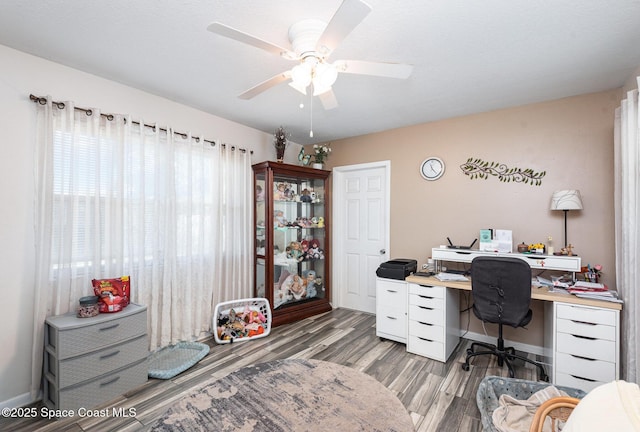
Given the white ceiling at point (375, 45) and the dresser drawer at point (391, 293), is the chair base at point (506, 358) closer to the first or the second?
the dresser drawer at point (391, 293)

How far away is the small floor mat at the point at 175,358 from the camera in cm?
240

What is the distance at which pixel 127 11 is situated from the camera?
1632mm

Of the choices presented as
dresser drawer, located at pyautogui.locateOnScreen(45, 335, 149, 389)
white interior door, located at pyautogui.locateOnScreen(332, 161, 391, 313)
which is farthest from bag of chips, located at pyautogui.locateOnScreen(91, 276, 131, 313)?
white interior door, located at pyautogui.locateOnScreen(332, 161, 391, 313)

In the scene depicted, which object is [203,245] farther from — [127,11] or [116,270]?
[127,11]

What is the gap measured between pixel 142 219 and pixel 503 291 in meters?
3.24

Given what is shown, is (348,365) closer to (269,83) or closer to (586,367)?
(586,367)

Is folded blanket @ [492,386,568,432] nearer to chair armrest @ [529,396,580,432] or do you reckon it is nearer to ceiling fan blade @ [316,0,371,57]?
chair armrest @ [529,396,580,432]

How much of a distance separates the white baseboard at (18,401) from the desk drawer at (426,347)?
313cm

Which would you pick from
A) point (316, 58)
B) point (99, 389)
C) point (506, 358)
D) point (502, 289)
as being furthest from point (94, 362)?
point (506, 358)

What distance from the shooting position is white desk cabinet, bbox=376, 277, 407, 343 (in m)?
3.07

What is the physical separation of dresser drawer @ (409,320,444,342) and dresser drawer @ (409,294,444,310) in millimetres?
181

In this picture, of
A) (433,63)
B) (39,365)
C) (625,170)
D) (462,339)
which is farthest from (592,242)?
(39,365)

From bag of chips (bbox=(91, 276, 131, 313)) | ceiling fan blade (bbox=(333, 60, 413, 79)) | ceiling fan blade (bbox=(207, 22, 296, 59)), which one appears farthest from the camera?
bag of chips (bbox=(91, 276, 131, 313))

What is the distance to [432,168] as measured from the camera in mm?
3500
